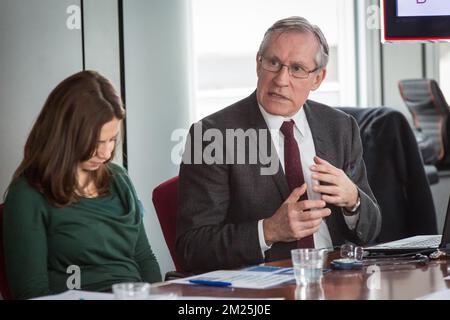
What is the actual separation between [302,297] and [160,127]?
243 cm

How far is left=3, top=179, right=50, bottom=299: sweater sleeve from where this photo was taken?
2027 millimetres

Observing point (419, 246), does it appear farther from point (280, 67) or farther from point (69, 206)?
point (69, 206)

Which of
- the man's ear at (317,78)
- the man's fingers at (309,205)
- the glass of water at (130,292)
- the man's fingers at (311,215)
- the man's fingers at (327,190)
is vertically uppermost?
the man's ear at (317,78)

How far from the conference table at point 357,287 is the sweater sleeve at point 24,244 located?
41 cm

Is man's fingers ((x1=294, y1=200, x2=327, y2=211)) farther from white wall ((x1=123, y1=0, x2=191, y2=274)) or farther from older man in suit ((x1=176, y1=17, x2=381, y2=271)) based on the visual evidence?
white wall ((x1=123, y1=0, x2=191, y2=274))

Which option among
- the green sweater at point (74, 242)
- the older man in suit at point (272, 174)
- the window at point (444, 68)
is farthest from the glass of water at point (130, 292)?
the window at point (444, 68)

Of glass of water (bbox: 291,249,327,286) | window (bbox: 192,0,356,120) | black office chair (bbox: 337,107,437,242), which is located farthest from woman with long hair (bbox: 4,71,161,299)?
window (bbox: 192,0,356,120)

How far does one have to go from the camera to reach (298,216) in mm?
2105

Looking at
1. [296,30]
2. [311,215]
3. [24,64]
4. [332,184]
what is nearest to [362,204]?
[332,184]

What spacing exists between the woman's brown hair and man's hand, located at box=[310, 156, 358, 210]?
55 cm

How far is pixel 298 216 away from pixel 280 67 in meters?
0.54

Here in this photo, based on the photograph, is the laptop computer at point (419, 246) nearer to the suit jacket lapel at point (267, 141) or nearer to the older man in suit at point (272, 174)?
the older man in suit at point (272, 174)

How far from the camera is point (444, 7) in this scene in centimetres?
237

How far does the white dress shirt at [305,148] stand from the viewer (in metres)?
2.41
